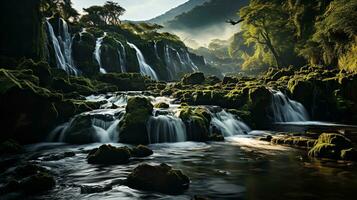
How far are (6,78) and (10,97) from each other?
1.45 metres

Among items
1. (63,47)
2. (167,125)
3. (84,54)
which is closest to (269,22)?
(84,54)

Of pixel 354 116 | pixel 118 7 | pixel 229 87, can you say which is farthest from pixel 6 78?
pixel 118 7

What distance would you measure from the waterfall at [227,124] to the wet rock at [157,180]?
42.0ft

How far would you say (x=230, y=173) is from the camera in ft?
45.4

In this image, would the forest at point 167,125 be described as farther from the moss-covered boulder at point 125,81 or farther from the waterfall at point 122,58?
the waterfall at point 122,58

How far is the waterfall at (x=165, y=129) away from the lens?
2161 centimetres

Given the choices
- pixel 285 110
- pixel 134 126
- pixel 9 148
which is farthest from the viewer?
pixel 285 110

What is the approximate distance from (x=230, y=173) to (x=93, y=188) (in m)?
5.41

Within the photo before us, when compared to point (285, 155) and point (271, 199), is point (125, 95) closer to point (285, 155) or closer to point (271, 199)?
point (285, 155)

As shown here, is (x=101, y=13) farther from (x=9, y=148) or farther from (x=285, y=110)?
(x=9, y=148)

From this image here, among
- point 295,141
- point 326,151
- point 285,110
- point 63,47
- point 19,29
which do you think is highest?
point 63,47

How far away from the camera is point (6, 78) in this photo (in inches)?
805

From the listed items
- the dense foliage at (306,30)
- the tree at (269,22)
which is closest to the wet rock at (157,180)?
the dense foliage at (306,30)

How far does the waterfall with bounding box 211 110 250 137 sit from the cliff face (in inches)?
750
